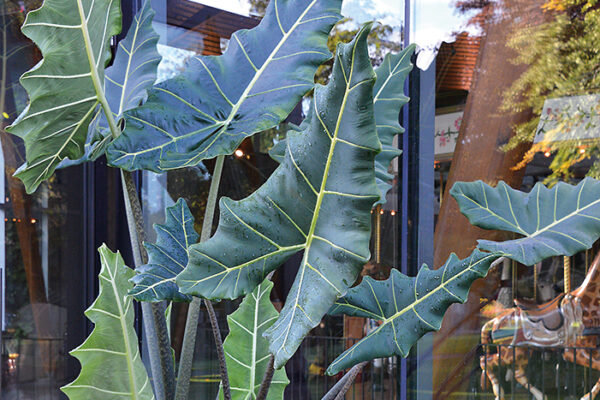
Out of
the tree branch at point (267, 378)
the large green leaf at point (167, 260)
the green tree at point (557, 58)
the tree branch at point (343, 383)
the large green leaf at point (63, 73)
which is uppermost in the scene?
the green tree at point (557, 58)

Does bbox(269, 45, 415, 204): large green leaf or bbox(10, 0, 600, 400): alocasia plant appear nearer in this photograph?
bbox(10, 0, 600, 400): alocasia plant

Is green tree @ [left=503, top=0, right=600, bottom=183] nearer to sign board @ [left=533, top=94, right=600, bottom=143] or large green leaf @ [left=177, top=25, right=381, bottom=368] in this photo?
sign board @ [left=533, top=94, right=600, bottom=143]

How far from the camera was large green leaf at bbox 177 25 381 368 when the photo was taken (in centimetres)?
65

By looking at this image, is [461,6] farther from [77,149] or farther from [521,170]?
[77,149]

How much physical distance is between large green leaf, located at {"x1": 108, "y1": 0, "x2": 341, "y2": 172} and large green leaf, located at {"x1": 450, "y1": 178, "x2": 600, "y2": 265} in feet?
1.44

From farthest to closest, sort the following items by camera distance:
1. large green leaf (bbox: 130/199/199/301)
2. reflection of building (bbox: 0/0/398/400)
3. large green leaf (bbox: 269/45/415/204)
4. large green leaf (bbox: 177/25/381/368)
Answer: reflection of building (bbox: 0/0/398/400) → large green leaf (bbox: 269/45/415/204) → large green leaf (bbox: 130/199/199/301) → large green leaf (bbox: 177/25/381/368)

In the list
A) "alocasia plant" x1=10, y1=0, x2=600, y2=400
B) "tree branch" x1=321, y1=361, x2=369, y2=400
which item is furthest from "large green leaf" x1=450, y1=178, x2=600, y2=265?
"tree branch" x1=321, y1=361, x2=369, y2=400

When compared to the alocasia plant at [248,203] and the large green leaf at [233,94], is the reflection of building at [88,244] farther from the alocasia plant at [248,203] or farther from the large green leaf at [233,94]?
the large green leaf at [233,94]

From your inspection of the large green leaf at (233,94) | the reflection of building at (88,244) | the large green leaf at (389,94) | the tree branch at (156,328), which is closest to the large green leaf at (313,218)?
the large green leaf at (233,94)

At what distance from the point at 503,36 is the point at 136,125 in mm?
Answer: 2044

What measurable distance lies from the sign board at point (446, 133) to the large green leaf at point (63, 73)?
162 cm

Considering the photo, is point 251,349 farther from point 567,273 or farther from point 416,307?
point 567,273

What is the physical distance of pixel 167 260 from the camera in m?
1.18

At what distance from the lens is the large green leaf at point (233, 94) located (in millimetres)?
1192
